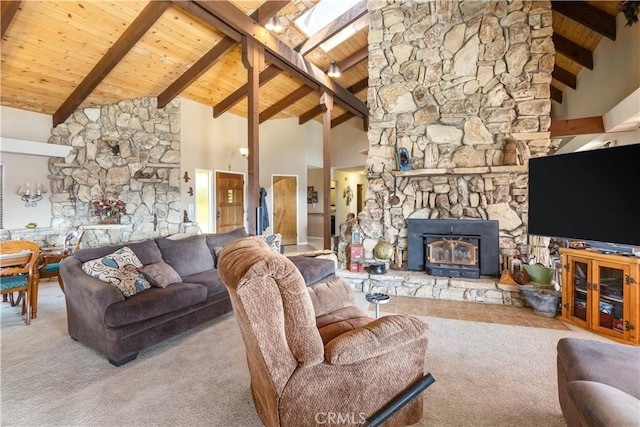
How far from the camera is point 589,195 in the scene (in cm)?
176

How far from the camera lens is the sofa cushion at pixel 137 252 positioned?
9.18 feet

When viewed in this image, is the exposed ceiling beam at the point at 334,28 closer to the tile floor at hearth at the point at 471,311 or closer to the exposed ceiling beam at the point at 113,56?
the exposed ceiling beam at the point at 113,56

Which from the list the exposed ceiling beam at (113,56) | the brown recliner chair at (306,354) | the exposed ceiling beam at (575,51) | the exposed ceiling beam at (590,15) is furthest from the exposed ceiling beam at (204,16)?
the exposed ceiling beam at (575,51)

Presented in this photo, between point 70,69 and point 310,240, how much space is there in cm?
680

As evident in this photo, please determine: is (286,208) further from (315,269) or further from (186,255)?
(186,255)

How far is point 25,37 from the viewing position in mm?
3842

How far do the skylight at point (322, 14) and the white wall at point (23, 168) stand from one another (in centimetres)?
472

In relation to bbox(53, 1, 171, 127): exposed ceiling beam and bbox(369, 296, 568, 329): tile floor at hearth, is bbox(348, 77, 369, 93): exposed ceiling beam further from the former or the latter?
bbox(369, 296, 568, 329): tile floor at hearth

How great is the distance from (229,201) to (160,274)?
4.56m

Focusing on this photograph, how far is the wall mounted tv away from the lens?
156 centimetres

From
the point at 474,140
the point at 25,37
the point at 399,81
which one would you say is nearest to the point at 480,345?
the point at 474,140

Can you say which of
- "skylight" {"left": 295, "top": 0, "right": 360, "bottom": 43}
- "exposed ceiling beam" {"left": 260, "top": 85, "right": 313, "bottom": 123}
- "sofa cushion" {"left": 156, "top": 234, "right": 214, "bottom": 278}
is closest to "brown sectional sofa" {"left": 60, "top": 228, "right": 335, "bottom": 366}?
"sofa cushion" {"left": 156, "top": 234, "right": 214, "bottom": 278}

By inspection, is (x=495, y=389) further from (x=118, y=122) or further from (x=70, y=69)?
(x=118, y=122)

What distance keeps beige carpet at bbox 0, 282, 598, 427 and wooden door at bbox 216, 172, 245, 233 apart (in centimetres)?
417
